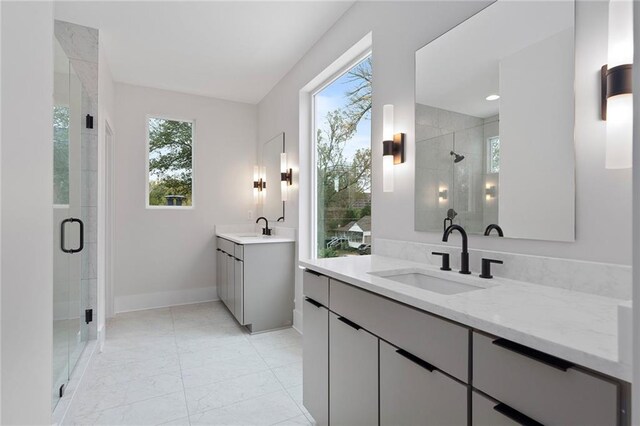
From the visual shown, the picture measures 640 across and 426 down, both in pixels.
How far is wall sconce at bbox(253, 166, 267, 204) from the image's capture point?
4555mm

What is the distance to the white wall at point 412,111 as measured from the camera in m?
1.14

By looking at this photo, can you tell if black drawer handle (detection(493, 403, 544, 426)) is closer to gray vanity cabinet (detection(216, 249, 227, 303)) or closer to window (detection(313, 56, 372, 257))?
window (detection(313, 56, 372, 257))

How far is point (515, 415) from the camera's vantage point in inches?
31.8

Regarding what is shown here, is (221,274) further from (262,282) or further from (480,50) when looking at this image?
(480,50)

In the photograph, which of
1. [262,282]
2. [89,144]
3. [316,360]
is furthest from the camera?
[262,282]

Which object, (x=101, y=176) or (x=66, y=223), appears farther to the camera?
(x=101, y=176)

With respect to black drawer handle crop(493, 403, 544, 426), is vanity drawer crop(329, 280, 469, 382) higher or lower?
higher

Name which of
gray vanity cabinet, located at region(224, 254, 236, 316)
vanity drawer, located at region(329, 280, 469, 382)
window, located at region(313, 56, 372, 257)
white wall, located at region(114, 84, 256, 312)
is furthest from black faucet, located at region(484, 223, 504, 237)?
white wall, located at region(114, 84, 256, 312)

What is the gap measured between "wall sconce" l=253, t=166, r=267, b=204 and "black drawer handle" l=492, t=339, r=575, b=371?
154 inches

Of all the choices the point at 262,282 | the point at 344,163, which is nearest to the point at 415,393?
the point at 344,163

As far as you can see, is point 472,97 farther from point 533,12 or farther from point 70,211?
point 70,211

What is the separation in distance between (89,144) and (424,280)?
2.91 m

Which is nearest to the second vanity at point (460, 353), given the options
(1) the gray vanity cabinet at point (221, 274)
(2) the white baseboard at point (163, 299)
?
(1) the gray vanity cabinet at point (221, 274)

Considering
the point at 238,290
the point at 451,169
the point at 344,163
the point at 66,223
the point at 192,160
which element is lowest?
the point at 238,290
